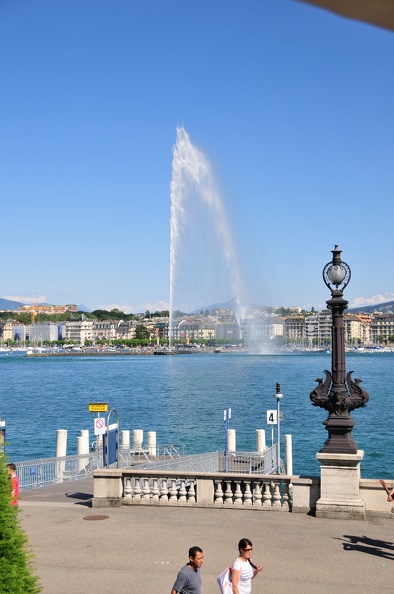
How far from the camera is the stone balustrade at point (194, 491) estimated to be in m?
14.7

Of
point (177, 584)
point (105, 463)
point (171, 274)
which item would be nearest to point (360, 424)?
point (105, 463)

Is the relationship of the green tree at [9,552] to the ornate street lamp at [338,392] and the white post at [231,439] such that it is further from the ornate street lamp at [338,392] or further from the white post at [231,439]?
the white post at [231,439]

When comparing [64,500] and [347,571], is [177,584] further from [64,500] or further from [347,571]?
[64,500]

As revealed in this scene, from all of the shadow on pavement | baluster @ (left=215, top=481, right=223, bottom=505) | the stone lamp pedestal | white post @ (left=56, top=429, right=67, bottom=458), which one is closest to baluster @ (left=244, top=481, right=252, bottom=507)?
baluster @ (left=215, top=481, right=223, bottom=505)

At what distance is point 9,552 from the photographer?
586cm

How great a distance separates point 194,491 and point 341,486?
336cm

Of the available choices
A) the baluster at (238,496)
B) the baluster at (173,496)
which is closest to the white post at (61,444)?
the baluster at (173,496)

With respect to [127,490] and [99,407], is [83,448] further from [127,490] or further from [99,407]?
[127,490]

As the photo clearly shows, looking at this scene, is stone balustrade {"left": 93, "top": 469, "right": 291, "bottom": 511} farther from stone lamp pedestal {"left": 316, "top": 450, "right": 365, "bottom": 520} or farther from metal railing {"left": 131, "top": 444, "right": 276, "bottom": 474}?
metal railing {"left": 131, "top": 444, "right": 276, "bottom": 474}

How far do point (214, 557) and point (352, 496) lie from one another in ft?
12.3

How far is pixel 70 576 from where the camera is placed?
1029cm

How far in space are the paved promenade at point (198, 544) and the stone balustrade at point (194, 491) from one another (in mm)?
260

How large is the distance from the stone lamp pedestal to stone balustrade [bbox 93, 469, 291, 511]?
1056 millimetres

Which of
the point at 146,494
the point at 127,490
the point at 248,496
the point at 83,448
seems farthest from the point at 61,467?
the point at 248,496
